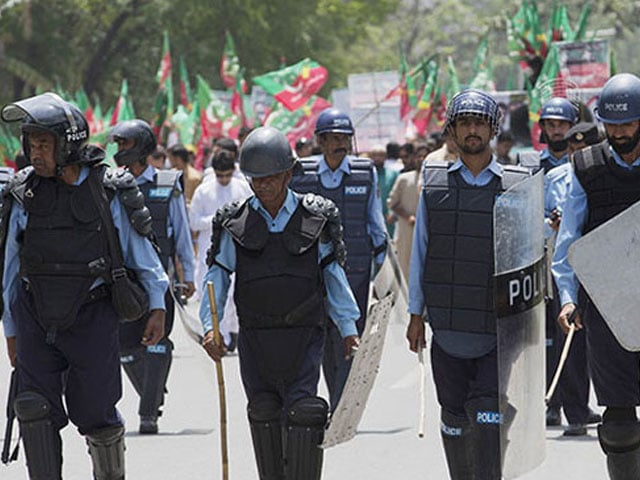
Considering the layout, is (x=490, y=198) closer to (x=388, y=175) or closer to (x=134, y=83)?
(x=388, y=175)

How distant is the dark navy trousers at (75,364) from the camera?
24.0 feet

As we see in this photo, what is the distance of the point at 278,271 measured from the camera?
24.6 feet

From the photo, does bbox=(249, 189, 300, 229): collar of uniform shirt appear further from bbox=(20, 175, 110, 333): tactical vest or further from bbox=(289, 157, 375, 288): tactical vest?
bbox=(289, 157, 375, 288): tactical vest

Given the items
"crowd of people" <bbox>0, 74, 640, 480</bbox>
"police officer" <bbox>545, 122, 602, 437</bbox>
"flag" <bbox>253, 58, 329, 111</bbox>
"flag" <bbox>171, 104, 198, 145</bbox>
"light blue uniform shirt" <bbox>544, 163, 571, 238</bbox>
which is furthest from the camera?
"flag" <bbox>171, 104, 198, 145</bbox>

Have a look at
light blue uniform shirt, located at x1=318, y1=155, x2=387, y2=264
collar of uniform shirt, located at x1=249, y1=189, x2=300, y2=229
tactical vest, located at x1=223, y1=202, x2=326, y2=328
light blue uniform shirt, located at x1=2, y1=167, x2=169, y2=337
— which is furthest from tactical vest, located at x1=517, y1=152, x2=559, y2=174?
light blue uniform shirt, located at x1=2, y1=167, x2=169, y2=337

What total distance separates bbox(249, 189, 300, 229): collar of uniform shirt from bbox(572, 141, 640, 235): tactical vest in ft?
4.10

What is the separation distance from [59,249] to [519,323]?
1.92 m

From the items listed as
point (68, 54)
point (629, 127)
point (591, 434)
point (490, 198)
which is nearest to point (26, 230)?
point (490, 198)

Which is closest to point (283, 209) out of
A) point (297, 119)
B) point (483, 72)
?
point (297, 119)

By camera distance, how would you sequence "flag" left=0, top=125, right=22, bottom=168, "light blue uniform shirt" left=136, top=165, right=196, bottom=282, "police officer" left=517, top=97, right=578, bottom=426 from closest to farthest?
"police officer" left=517, top=97, right=578, bottom=426
"light blue uniform shirt" left=136, top=165, right=196, bottom=282
"flag" left=0, top=125, right=22, bottom=168

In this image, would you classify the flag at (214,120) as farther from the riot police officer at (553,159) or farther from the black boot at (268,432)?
the black boot at (268,432)

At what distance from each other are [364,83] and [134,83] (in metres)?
22.7

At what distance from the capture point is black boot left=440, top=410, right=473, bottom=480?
7727 millimetres

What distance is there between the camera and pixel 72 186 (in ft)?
24.1
